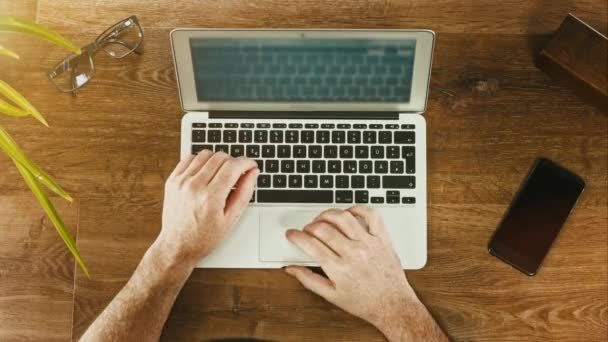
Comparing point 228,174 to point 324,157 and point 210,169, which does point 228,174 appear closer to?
point 210,169

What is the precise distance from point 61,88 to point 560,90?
0.98 meters

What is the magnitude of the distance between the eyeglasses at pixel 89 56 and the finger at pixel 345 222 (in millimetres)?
509

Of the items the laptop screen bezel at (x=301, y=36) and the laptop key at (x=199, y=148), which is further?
the laptop key at (x=199, y=148)

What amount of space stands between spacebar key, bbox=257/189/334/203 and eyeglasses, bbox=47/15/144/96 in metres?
0.40

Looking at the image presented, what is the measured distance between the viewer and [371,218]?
1.11 meters

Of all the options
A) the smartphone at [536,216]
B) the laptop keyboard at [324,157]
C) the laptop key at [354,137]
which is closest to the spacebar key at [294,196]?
the laptop keyboard at [324,157]

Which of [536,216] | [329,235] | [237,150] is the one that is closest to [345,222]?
[329,235]

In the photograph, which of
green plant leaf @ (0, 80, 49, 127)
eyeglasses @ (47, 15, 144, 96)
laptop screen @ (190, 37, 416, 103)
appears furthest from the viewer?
eyeglasses @ (47, 15, 144, 96)

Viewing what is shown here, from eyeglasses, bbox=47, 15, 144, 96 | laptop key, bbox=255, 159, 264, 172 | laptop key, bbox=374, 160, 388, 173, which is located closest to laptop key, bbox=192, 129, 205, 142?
laptop key, bbox=255, 159, 264, 172

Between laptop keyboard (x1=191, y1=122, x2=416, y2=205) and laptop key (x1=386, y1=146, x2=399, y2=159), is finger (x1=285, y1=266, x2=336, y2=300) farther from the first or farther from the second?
laptop key (x1=386, y1=146, x2=399, y2=159)

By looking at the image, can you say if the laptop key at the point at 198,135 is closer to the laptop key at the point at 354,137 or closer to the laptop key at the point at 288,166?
the laptop key at the point at 288,166

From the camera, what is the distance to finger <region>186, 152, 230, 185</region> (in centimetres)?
111

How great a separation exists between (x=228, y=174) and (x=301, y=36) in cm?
28

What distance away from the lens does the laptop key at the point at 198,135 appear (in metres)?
1.17
